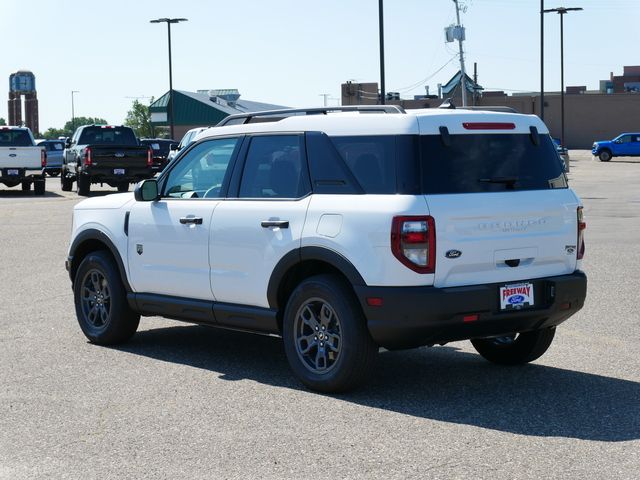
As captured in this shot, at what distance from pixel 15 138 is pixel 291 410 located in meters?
31.3

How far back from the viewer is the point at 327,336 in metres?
7.71

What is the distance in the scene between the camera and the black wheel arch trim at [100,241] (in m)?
9.44

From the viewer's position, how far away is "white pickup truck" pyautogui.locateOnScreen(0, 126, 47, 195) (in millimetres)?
36125

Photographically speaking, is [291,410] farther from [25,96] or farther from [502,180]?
[25,96]

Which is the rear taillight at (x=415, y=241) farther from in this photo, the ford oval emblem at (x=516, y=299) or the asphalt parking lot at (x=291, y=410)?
the asphalt parking lot at (x=291, y=410)

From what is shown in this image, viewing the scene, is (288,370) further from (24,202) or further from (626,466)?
(24,202)

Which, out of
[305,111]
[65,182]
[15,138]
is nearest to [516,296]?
[305,111]

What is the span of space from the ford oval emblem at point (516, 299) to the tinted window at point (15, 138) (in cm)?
3104

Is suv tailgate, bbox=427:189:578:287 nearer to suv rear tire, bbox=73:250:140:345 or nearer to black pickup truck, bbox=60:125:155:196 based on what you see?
suv rear tire, bbox=73:250:140:345

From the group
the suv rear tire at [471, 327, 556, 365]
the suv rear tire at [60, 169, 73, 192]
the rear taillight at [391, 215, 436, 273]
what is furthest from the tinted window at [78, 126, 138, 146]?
the rear taillight at [391, 215, 436, 273]

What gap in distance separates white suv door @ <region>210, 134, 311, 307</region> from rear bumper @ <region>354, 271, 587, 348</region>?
0.87 meters

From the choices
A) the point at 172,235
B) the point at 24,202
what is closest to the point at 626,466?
the point at 172,235

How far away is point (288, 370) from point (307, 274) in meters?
0.89

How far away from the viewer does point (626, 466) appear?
19.2ft
